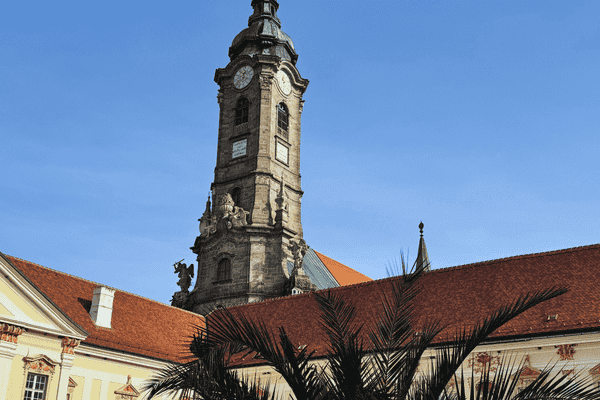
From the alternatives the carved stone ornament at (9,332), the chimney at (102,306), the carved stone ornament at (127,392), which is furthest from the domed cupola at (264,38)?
the carved stone ornament at (9,332)

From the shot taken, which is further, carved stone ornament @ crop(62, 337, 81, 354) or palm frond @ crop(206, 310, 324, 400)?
carved stone ornament @ crop(62, 337, 81, 354)

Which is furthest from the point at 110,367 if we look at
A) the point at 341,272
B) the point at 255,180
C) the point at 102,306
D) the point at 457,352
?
the point at 341,272

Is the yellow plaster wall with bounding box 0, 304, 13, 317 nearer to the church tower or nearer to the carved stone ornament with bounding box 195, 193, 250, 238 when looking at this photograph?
the church tower

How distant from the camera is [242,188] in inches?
1639

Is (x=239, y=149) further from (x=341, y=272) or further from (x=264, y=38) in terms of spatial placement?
(x=341, y=272)

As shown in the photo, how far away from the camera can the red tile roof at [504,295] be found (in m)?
21.2

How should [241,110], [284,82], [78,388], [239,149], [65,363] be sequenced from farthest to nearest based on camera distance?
[284,82], [241,110], [239,149], [78,388], [65,363]

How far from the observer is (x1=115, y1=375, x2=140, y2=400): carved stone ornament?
25.3m

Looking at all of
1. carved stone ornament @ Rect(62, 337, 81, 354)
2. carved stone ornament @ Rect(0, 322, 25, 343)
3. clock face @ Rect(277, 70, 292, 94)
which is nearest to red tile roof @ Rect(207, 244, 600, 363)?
carved stone ornament @ Rect(62, 337, 81, 354)

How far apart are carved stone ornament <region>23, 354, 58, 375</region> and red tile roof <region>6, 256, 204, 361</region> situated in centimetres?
172

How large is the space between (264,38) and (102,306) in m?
24.5

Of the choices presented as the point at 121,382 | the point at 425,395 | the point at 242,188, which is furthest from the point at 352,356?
the point at 242,188

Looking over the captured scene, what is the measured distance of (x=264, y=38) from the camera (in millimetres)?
45312

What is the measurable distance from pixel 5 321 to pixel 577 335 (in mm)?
18468
